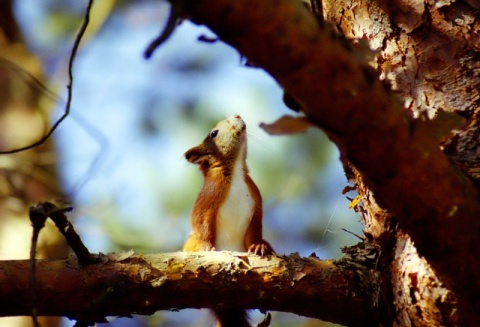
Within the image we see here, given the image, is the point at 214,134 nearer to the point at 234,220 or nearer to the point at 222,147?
the point at 222,147

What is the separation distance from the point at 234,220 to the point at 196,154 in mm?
499

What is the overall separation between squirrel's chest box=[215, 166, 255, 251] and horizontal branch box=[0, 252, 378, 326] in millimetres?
935

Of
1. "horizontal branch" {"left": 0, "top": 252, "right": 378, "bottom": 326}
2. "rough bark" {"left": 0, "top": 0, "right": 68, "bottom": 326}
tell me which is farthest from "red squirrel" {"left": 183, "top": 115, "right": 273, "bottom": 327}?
"rough bark" {"left": 0, "top": 0, "right": 68, "bottom": 326}

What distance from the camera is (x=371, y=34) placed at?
84.4 inches

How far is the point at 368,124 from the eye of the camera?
137 cm

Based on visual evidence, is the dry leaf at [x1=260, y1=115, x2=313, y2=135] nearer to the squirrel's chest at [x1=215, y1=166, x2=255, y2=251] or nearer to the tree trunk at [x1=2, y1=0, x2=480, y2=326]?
the tree trunk at [x1=2, y1=0, x2=480, y2=326]

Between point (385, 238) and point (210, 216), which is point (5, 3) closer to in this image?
point (210, 216)

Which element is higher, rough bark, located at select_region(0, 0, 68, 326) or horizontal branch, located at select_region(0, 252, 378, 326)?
rough bark, located at select_region(0, 0, 68, 326)

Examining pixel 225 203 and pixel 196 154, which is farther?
pixel 196 154

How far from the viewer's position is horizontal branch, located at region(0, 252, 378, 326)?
180 centimetres

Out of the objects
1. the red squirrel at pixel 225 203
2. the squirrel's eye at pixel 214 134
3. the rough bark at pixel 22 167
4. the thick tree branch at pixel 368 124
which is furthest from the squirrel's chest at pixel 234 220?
the rough bark at pixel 22 167

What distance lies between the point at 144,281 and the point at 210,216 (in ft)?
3.52

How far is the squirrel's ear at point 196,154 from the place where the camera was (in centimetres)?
328

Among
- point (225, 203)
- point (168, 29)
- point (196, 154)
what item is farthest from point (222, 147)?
point (168, 29)
